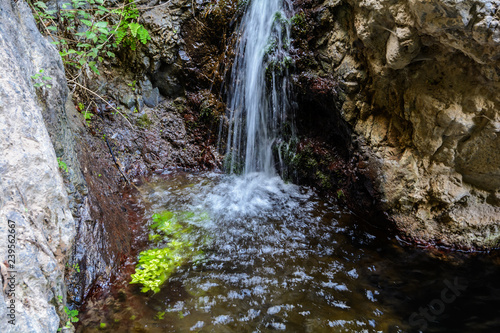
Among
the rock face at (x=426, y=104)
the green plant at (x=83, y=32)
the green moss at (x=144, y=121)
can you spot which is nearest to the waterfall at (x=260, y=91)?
the rock face at (x=426, y=104)

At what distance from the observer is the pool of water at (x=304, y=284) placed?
268 cm

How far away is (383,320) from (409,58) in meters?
2.77

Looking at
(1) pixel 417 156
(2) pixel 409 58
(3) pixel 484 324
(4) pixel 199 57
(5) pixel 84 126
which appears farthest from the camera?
(4) pixel 199 57

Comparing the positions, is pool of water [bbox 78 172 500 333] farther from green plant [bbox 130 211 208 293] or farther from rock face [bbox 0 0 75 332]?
rock face [bbox 0 0 75 332]

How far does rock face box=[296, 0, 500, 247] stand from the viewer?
2.90 meters

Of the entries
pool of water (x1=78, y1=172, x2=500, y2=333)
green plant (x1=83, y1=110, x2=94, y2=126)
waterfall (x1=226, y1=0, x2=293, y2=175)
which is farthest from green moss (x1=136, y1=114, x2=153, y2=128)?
pool of water (x1=78, y1=172, x2=500, y2=333)

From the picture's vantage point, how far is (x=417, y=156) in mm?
3844

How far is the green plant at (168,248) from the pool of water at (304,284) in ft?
0.32

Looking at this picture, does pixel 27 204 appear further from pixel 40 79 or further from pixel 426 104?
pixel 426 104

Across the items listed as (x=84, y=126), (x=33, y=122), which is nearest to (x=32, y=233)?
(x=33, y=122)

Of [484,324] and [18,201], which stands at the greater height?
[18,201]

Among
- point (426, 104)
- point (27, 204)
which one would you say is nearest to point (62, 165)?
point (27, 204)

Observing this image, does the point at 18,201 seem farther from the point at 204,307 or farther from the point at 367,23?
the point at 367,23

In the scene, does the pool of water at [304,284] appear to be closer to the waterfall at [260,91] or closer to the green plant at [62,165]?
the green plant at [62,165]
